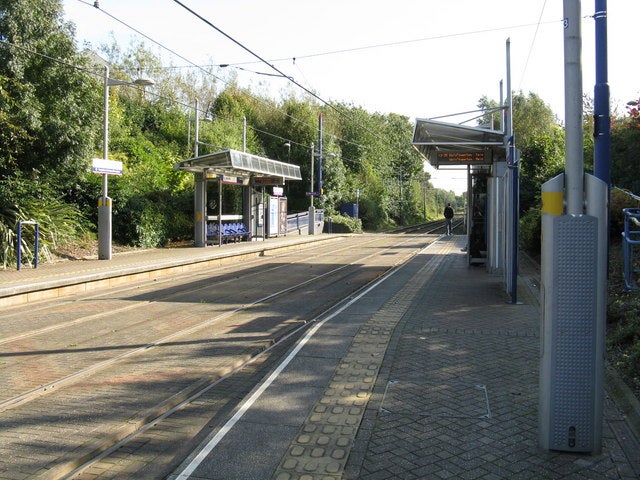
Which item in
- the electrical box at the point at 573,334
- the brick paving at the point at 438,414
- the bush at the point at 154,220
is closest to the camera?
the brick paving at the point at 438,414

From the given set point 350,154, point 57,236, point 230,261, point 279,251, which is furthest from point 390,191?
point 57,236

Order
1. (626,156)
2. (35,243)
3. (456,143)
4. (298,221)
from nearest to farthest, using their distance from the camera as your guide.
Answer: (456,143)
(626,156)
(35,243)
(298,221)

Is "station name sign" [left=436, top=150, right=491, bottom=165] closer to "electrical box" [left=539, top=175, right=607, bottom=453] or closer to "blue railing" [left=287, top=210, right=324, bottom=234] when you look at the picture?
"electrical box" [left=539, top=175, right=607, bottom=453]

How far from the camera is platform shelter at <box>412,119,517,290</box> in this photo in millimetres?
12875

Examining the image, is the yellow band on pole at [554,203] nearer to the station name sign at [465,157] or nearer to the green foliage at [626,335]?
the green foliage at [626,335]

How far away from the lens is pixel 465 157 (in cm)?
1512

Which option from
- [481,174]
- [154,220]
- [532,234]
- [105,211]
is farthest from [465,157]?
[154,220]

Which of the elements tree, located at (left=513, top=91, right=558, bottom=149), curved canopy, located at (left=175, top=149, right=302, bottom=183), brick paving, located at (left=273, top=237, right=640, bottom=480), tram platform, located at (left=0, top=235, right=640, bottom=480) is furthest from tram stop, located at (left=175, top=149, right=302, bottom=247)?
tree, located at (left=513, top=91, right=558, bottom=149)

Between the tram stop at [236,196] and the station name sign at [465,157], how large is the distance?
1058 cm

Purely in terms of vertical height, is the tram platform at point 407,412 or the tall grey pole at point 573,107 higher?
the tall grey pole at point 573,107

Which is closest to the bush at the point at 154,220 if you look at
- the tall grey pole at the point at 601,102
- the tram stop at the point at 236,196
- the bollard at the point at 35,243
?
the tram stop at the point at 236,196

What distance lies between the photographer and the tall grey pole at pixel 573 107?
4.32 metres

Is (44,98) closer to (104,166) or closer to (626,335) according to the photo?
(104,166)

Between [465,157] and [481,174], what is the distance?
7.12ft
